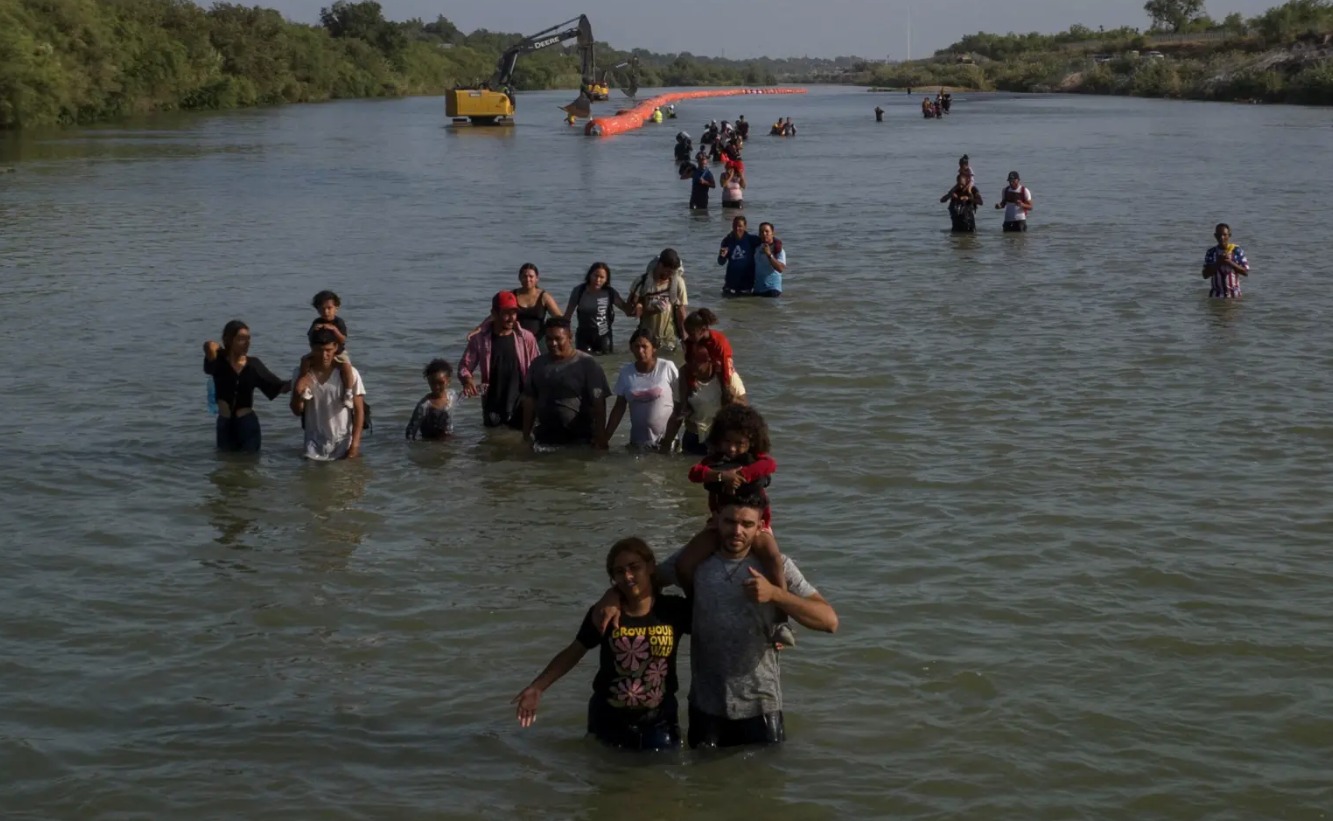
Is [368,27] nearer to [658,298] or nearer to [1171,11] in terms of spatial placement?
[1171,11]

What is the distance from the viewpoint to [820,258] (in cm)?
2406

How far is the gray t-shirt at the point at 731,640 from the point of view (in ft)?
19.7

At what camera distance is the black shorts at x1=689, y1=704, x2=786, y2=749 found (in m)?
6.42

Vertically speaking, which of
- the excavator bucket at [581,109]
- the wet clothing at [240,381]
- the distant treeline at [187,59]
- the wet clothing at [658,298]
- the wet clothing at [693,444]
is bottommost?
the wet clothing at [693,444]

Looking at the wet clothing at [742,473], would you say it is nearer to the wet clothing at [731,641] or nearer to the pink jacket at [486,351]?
the wet clothing at [731,641]

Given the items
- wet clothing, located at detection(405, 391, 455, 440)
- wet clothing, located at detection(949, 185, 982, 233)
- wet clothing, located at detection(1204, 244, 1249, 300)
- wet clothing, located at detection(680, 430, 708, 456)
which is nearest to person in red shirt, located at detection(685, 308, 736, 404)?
wet clothing, located at detection(680, 430, 708, 456)

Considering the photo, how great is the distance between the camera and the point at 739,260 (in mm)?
19578

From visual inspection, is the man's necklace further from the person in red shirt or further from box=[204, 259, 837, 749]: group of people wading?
the person in red shirt

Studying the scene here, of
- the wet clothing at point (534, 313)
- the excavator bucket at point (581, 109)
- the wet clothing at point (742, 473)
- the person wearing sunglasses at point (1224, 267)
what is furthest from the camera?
the excavator bucket at point (581, 109)

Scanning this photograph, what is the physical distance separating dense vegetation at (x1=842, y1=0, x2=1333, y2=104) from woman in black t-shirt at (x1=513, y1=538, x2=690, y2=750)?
81.4m

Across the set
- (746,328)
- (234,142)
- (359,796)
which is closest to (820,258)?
(746,328)

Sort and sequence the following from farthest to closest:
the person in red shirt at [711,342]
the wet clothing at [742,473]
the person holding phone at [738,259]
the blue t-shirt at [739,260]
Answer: the blue t-shirt at [739,260] < the person holding phone at [738,259] < the person in red shirt at [711,342] < the wet clothing at [742,473]

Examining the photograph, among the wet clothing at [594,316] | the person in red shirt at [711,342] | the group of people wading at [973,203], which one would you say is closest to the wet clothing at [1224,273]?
the group of people wading at [973,203]

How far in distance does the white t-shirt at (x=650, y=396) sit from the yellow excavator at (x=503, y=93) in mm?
59277
